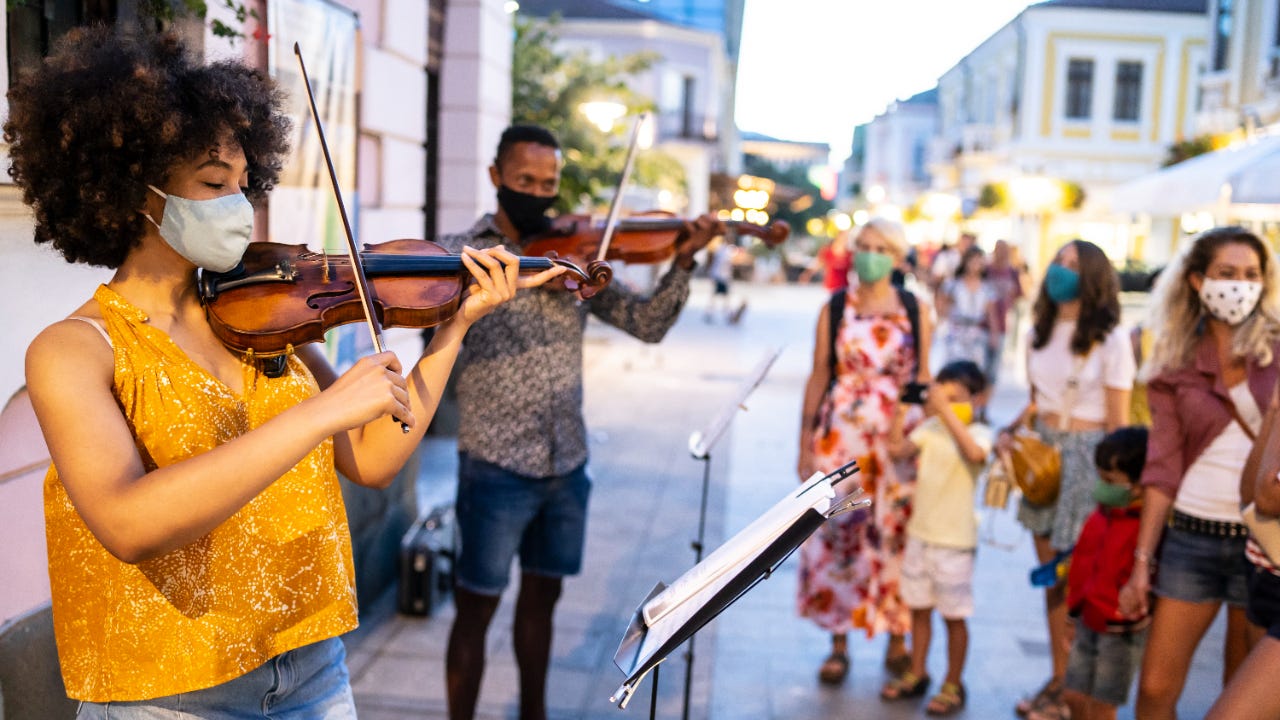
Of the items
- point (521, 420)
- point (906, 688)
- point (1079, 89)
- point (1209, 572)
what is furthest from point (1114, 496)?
point (1079, 89)

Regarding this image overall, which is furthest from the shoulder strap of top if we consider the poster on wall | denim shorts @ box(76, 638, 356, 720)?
the poster on wall

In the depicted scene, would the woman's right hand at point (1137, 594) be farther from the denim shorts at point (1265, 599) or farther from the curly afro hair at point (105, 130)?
the curly afro hair at point (105, 130)

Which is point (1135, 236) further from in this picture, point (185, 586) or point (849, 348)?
point (185, 586)

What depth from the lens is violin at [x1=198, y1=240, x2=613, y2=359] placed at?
1811mm

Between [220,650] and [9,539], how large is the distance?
4.12 ft

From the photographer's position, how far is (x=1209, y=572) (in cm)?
319

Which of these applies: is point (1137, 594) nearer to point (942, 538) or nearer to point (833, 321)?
→ point (942, 538)

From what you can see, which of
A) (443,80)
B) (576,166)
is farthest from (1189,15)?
(443,80)

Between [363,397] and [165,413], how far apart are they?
332 millimetres

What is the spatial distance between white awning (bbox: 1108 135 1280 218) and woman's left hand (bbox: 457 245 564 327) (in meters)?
5.81

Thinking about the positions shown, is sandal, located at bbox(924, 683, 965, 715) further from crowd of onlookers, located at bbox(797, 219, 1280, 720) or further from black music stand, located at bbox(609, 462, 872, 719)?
black music stand, located at bbox(609, 462, 872, 719)

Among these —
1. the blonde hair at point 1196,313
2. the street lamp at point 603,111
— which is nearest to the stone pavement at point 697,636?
the blonde hair at point 1196,313

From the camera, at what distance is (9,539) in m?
2.64

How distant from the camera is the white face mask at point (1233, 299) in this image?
331 cm
